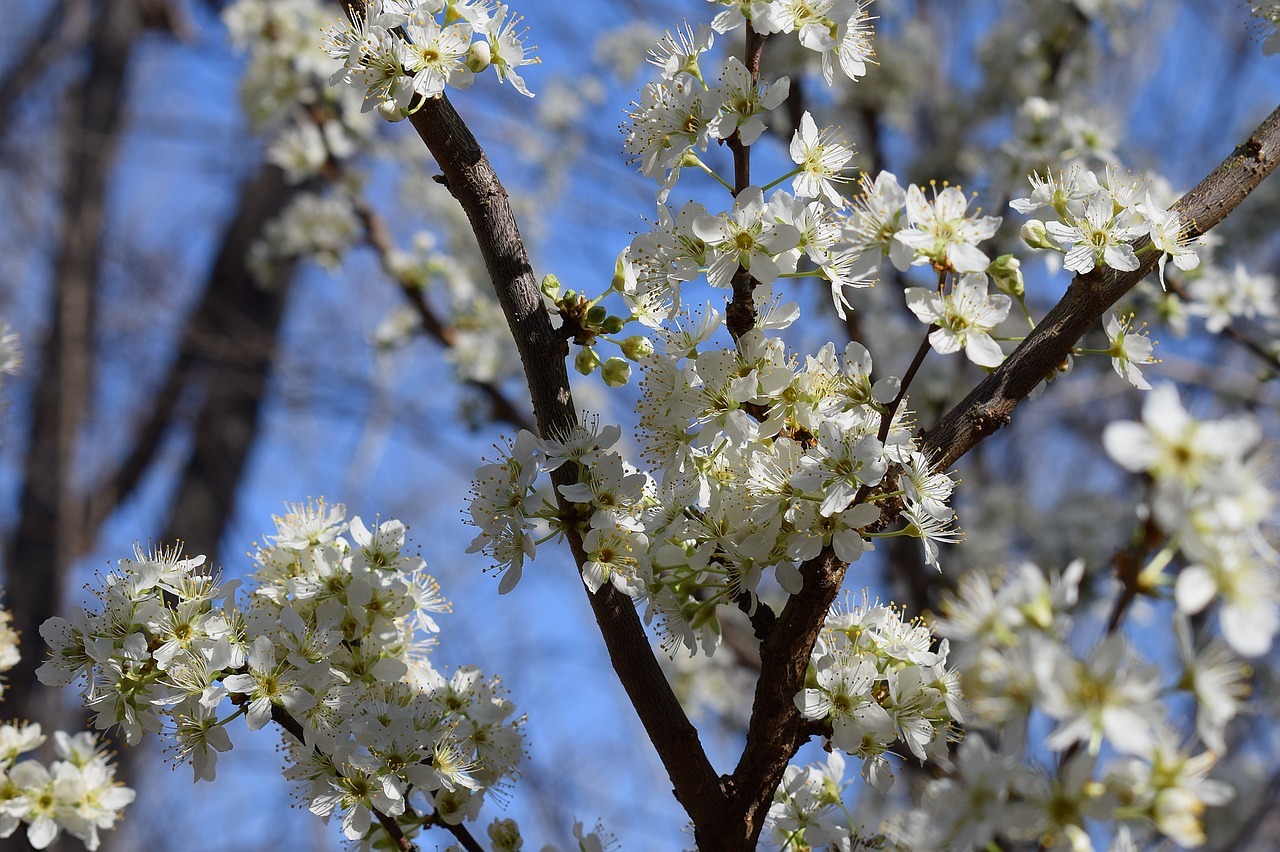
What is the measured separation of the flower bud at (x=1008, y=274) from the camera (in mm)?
1857

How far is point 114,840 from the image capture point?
22.4 ft

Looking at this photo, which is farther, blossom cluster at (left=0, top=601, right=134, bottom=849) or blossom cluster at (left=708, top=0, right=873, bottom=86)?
blossom cluster at (left=0, top=601, right=134, bottom=849)

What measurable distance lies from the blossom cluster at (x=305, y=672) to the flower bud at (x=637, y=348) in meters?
0.56

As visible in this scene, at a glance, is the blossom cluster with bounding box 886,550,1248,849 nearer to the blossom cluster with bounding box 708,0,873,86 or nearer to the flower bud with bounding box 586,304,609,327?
the flower bud with bounding box 586,304,609,327

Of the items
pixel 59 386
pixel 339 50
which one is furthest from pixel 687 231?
pixel 59 386

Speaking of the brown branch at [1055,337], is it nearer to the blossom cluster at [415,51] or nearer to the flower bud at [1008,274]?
the flower bud at [1008,274]

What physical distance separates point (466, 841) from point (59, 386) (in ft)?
22.7

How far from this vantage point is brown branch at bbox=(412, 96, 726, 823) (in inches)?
72.4

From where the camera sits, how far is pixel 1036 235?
76.0 inches

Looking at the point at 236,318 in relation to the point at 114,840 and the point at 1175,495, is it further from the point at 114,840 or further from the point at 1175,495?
A: the point at 1175,495

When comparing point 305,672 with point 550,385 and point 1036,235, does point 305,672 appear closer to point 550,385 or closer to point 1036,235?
point 550,385

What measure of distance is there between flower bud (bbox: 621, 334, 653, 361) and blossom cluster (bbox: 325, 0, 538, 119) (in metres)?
0.47

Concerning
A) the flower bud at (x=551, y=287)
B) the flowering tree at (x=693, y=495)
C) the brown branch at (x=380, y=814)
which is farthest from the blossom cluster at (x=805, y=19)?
the brown branch at (x=380, y=814)

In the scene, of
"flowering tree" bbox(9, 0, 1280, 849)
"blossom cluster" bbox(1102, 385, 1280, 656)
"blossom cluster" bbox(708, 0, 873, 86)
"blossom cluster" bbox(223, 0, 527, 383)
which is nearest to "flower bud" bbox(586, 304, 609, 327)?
"flowering tree" bbox(9, 0, 1280, 849)
